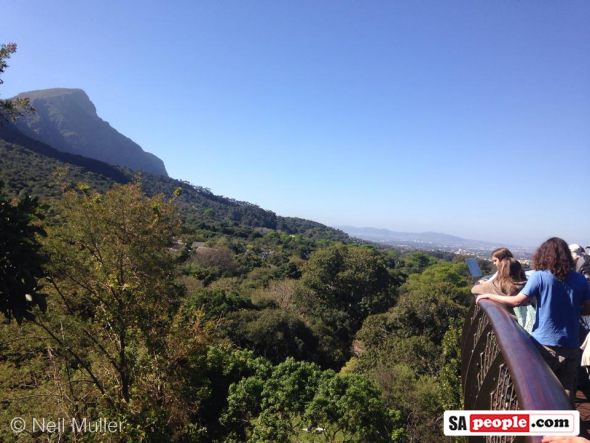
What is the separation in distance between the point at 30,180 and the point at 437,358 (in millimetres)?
39366

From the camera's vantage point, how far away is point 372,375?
1110 centimetres

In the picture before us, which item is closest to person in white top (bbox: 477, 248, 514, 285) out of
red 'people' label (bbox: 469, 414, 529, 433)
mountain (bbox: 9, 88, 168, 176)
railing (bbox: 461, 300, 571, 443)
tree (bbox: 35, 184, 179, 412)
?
railing (bbox: 461, 300, 571, 443)

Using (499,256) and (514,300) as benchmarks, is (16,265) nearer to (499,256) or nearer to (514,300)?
(514,300)

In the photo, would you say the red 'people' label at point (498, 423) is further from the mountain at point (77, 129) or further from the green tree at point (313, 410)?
the mountain at point (77, 129)

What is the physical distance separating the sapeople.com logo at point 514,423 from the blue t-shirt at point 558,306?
89 cm

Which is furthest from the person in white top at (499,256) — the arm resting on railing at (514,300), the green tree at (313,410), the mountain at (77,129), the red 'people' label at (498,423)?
the mountain at (77,129)

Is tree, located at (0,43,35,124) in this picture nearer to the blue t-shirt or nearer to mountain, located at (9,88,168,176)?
the blue t-shirt

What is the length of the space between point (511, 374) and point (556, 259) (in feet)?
3.91

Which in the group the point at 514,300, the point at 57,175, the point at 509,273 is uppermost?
the point at 57,175

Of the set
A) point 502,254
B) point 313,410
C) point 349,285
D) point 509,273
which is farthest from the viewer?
point 349,285

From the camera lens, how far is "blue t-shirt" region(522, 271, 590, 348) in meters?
2.08

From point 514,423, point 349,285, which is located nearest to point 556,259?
point 514,423

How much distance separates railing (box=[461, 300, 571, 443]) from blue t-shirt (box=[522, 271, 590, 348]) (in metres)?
0.27

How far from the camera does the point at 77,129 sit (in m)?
118
